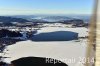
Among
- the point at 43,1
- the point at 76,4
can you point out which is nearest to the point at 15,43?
the point at 43,1

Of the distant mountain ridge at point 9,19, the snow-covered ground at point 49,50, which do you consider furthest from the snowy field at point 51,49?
the distant mountain ridge at point 9,19

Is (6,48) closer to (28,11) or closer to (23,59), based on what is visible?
(23,59)

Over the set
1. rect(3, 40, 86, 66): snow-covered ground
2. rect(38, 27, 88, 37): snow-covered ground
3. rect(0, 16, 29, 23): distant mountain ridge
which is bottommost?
rect(3, 40, 86, 66): snow-covered ground

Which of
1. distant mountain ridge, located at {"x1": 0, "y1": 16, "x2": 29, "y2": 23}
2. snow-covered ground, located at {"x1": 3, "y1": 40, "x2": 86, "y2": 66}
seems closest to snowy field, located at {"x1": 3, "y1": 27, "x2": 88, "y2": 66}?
snow-covered ground, located at {"x1": 3, "y1": 40, "x2": 86, "y2": 66}

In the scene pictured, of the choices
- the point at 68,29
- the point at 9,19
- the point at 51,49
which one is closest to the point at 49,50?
the point at 51,49

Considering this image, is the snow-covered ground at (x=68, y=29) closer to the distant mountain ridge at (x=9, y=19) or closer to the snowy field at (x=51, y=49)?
the snowy field at (x=51, y=49)

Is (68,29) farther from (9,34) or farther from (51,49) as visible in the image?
(9,34)

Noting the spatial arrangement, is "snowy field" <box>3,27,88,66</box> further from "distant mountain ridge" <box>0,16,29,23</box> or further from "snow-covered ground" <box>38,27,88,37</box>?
"distant mountain ridge" <box>0,16,29,23</box>

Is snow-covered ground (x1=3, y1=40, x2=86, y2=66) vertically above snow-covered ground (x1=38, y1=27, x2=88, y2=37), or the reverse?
snow-covered ground (x1=38, y1=27, x2=88, y2=37)
